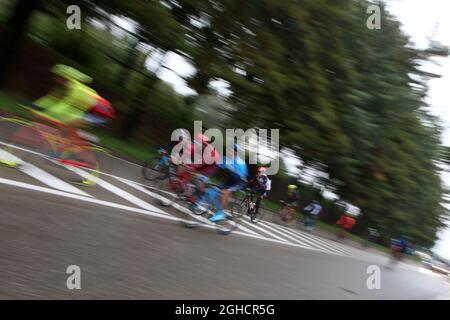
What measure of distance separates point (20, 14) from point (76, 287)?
12.0m

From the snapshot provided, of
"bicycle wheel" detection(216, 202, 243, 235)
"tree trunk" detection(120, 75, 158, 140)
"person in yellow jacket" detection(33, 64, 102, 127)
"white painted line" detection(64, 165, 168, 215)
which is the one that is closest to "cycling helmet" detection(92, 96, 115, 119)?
"person in yellow jacket" detection(33, 64, 102, 127)

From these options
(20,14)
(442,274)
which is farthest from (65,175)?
(442,274)

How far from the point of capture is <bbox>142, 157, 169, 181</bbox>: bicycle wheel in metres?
10.4

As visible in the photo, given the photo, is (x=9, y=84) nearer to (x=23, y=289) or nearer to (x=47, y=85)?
(x=47, y=85)

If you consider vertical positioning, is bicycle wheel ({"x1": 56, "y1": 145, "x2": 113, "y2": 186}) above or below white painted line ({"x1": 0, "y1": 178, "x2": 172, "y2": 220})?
above

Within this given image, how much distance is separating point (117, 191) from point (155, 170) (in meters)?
1.78

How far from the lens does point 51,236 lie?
5.45 metres

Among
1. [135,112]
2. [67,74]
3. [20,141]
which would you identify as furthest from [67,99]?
[135,112]

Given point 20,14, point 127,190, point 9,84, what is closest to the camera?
point 127,190

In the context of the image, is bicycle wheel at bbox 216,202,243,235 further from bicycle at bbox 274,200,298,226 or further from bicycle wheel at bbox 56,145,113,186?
bicycle at bbox 274,200,298,226

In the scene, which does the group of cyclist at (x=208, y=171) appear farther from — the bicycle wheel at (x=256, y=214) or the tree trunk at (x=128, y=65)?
the tree trunk at (x=128, y=65)

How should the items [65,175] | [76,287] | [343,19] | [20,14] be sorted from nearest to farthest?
[76,287], [65,175], [343,19], [20,14]

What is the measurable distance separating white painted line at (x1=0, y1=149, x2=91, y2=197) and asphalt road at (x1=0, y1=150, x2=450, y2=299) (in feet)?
0.18
